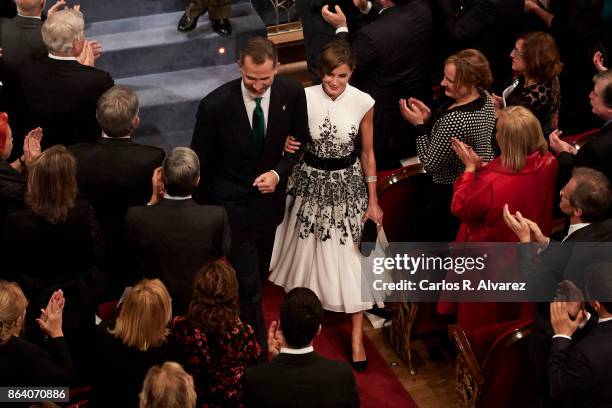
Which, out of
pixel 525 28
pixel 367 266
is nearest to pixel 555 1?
pixel 525 28

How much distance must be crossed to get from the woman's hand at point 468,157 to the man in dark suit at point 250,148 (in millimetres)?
785

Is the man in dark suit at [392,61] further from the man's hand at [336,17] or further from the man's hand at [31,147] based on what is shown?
the man's hand at [31,147]

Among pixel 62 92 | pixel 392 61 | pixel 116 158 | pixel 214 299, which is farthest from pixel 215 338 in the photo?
pixel 392 61

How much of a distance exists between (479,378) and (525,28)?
117 inches

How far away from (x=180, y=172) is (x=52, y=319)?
0.82 meters

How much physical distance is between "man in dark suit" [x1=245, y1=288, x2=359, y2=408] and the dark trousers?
1352 millimetres

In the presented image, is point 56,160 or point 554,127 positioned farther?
point 554,127

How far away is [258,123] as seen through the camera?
441cm

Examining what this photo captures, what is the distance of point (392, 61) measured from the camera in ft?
17.0

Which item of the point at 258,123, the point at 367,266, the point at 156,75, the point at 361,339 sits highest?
the point at 258,123

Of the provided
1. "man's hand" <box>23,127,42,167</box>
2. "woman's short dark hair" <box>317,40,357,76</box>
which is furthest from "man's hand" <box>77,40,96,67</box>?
"woman's short dark hair" <box>317,40,357,76</box>

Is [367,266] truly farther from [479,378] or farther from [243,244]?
[479,378]

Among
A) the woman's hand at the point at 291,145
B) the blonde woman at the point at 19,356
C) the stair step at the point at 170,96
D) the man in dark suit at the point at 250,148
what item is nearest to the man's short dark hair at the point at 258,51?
the man in dark suit at the point at 250,148

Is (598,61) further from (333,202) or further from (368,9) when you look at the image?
(333,202)
